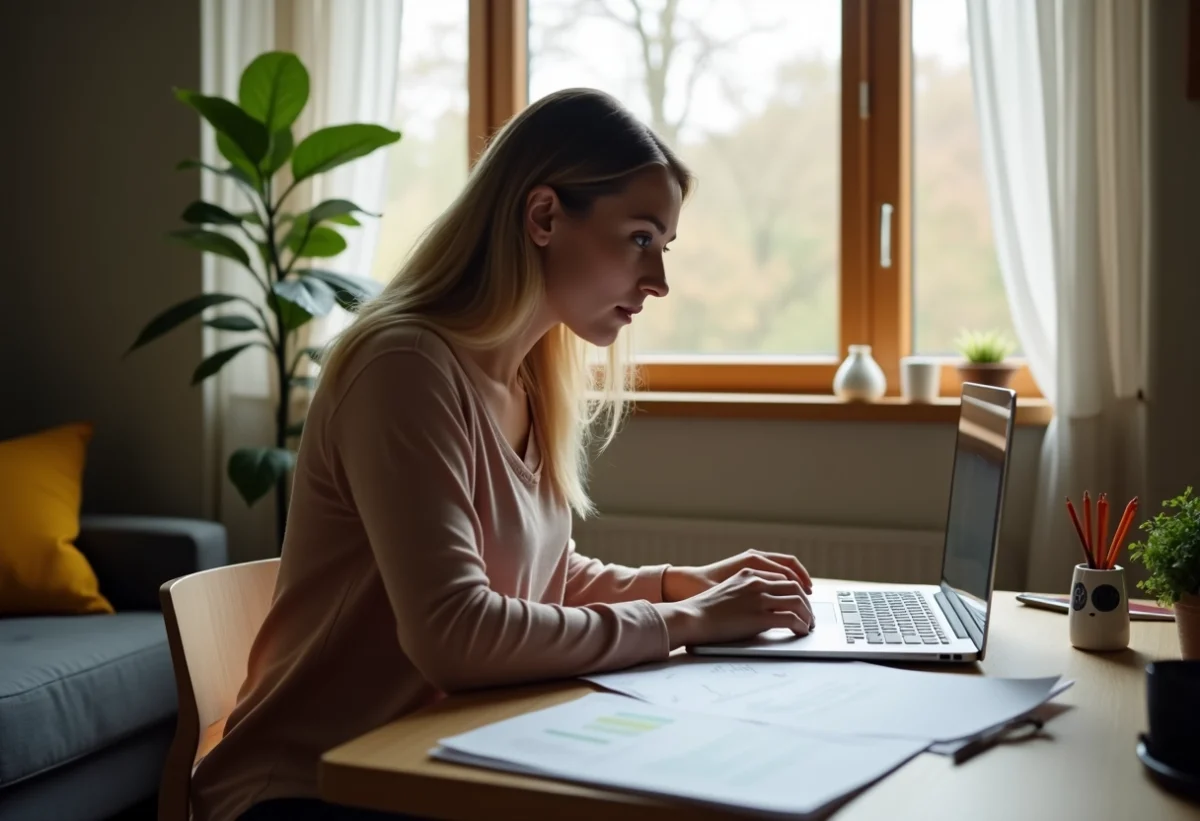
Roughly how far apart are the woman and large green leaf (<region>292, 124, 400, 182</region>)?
1511 millimetres

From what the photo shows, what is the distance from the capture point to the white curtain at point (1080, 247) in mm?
2457

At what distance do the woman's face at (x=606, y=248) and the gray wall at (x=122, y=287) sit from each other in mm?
1541

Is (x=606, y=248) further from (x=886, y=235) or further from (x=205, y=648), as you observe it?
(x=886, y=235)

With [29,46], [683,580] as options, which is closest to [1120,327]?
[683,580]

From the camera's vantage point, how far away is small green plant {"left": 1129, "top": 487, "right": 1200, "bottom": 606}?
3.86 ft

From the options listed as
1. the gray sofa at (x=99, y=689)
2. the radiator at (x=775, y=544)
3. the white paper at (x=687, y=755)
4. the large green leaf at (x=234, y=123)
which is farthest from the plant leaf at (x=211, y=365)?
the white paper at (x=687, y=755)

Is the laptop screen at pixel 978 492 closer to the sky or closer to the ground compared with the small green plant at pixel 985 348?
closer to the ground

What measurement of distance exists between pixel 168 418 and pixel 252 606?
1.98 meters

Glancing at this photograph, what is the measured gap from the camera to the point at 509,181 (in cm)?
131

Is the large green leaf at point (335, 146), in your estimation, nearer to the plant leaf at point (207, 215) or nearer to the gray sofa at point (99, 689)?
the plant leaf at point (207, 215)

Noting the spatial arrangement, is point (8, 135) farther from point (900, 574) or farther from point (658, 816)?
point (658, 816)

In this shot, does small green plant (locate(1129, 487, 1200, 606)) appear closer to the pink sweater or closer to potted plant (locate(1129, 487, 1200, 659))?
potted plant (locate(1129, 487, 1200, 659))

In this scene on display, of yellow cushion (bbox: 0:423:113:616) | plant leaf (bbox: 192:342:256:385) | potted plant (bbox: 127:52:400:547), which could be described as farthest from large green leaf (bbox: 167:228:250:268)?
yellow cushion (bbox: 0:423:113:616)

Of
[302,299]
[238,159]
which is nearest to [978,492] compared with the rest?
[302,299]
